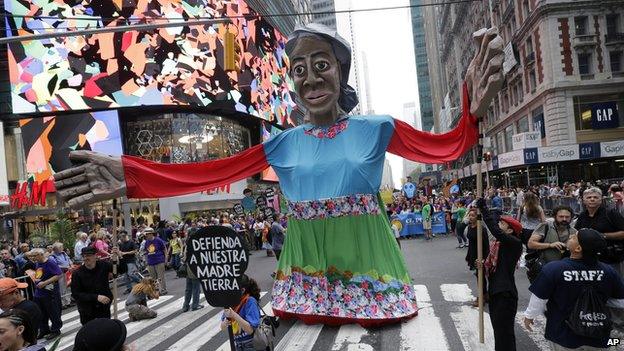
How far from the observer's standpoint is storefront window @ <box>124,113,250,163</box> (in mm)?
34844

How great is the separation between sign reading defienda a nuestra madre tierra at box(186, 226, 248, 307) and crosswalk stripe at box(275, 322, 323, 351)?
2085 mm

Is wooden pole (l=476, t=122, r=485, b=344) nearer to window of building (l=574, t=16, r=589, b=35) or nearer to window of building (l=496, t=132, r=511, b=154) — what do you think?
window of building (l=574, t=16, r=589, b=35)

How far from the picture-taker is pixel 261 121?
139 feet

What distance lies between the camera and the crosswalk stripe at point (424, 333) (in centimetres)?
579

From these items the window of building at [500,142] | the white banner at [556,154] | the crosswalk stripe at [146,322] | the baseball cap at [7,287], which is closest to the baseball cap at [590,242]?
the baseball cap at [7,287]

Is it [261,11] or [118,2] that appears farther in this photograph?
[261,11]

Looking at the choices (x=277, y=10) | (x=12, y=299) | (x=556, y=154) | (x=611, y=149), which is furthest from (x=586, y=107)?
(x=277, y=10)

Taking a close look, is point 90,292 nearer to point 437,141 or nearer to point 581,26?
point 437,141

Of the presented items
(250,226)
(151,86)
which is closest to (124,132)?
(151,86)

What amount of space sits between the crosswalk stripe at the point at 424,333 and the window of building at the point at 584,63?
2985 centimetres

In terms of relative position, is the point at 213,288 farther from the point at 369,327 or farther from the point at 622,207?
the point at 622,207

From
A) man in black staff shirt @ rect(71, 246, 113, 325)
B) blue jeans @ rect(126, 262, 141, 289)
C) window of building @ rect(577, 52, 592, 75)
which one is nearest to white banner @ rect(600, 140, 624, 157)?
window of building @ rect(577, 52, 592, 75)

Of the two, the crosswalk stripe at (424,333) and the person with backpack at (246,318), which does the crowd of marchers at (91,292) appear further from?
the crosswalk stripe at (424,333)

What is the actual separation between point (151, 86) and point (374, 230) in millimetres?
28299
